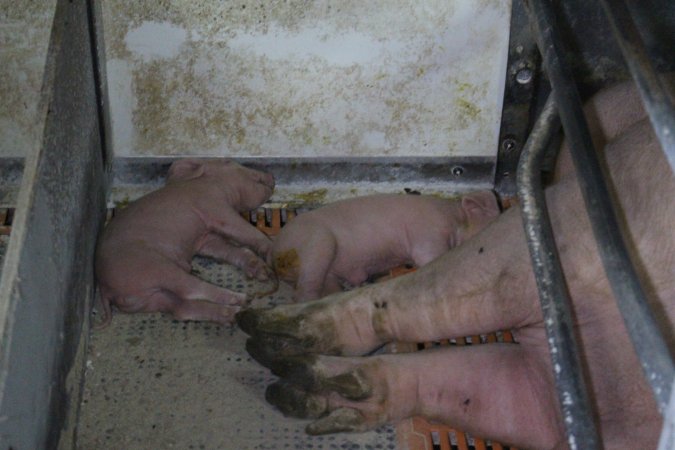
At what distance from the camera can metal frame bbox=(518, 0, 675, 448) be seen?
108cm

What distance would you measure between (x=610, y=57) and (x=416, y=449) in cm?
97

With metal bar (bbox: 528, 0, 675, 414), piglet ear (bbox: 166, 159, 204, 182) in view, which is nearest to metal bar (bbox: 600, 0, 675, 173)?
metal bar (bbox: 528, 0, 675, 414)

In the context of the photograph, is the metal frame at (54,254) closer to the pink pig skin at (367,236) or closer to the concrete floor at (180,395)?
the concrete floor at (180,395)

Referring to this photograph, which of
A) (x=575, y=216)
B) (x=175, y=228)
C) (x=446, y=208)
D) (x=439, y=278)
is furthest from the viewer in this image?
(x=446, y=208)

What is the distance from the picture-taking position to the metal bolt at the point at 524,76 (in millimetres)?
2332

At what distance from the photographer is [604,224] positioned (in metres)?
1.30

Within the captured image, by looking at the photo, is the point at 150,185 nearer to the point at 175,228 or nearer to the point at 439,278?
the point at 175,228

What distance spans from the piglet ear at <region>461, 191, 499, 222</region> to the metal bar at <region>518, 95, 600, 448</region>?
0.61 metres

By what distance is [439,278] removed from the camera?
1.90m

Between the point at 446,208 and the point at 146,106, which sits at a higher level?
the point at 146,106

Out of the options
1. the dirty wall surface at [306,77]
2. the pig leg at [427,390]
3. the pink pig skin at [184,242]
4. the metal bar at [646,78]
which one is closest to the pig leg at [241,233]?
the pink pig skin at [184,242]

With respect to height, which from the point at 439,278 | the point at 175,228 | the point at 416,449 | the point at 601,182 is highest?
the point at 175,228

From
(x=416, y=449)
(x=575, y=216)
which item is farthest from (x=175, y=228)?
(x=575, y=216)

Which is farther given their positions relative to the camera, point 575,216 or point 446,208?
point 446,208
